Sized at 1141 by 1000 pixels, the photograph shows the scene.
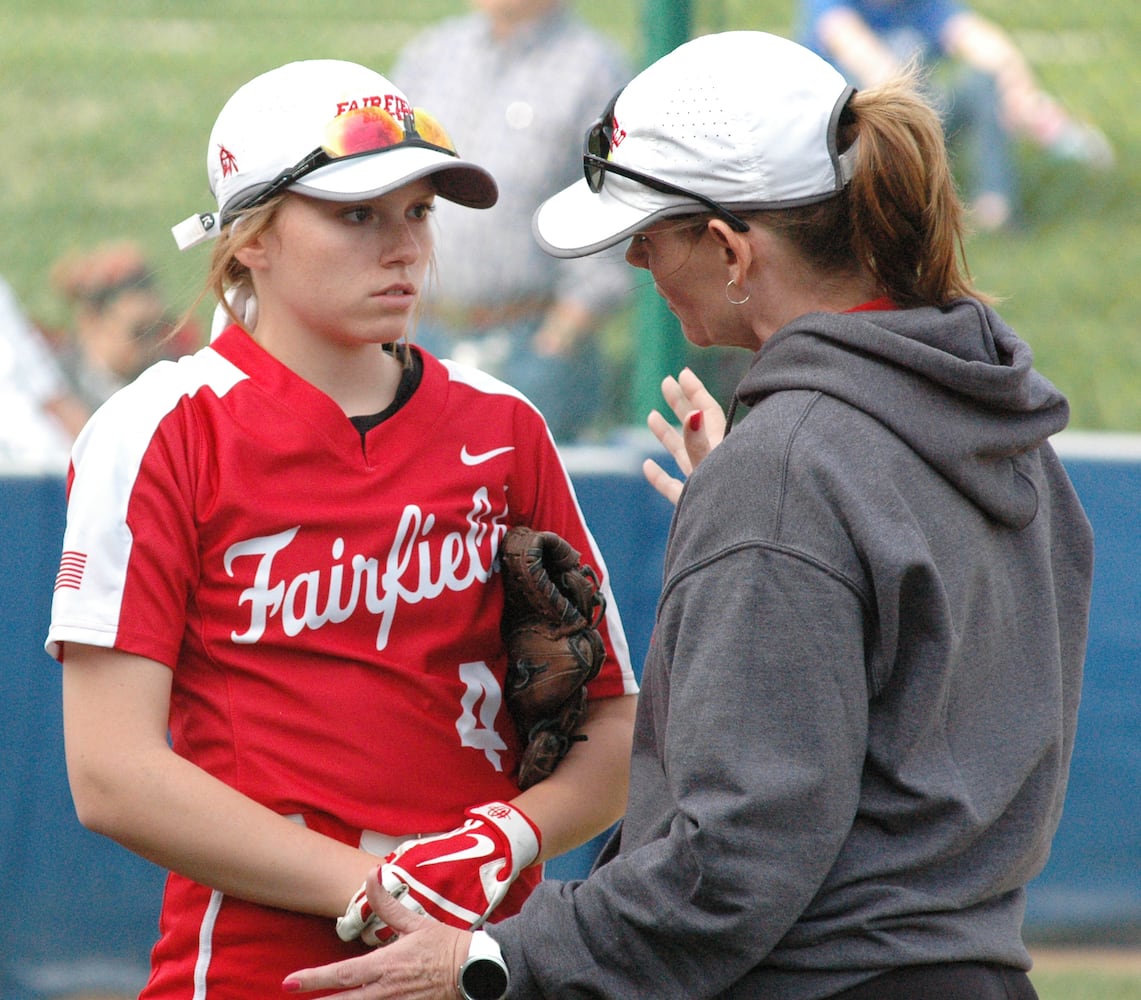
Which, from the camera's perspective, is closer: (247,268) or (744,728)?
(744,728)

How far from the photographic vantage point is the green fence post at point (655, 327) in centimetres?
412

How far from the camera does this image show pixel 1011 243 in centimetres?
568

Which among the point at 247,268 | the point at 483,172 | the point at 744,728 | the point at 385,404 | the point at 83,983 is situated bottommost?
the point at 83,983

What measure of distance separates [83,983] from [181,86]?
12.9ft

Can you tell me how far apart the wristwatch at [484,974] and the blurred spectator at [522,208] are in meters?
2.62

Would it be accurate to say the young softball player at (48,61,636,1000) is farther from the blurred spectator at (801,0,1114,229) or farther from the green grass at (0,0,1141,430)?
the blurred spectator at (801,0,1114,229)

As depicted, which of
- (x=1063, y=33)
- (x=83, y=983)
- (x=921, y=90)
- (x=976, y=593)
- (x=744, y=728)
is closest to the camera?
(x=744, y=728)

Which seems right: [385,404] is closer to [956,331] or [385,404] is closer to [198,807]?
[198,807]

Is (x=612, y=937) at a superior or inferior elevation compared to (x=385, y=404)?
inferior

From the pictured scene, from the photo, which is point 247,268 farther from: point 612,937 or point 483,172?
point 612,937

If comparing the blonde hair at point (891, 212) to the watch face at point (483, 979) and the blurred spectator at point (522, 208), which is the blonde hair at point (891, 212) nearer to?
the watch face at point (483, 979)

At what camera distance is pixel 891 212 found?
1.82 metres

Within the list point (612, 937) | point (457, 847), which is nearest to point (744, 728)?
point (612, 937)

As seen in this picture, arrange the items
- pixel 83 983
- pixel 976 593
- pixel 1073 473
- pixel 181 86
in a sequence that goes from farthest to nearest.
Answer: pixel 181 86 < pixel 1073 473 < pixel 83 983 < pixel 976 593
